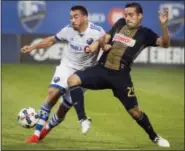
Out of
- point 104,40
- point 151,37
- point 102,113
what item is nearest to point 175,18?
point 102,113

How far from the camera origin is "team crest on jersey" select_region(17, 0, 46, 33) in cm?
1878

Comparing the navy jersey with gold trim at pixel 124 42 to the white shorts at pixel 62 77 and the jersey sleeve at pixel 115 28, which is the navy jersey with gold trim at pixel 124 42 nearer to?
the jersey sleeve at pixel 115 28

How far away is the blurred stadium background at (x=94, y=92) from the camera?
10.1 meters

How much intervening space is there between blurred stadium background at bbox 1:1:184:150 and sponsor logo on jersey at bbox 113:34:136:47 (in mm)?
1659

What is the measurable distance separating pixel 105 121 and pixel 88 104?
1.84 meters

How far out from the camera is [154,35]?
822cm

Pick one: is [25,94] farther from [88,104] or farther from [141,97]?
[141,97]

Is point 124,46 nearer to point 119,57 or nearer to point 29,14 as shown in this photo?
point 119,57

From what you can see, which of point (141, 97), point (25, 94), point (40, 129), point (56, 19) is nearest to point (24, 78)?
point (25, 94)

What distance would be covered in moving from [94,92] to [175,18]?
5148mm

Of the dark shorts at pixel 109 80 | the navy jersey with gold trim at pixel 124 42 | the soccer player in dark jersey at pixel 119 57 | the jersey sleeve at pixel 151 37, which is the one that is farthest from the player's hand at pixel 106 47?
the jersey sleeve at pixel 151 37

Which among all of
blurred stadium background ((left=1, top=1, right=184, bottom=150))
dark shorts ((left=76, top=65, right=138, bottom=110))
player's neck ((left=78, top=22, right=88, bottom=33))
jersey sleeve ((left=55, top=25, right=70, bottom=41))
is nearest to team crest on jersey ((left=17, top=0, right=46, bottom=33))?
blurred stadium background ((left=1, top=1, right=184, bottom=150))

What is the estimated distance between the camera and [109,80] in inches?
327

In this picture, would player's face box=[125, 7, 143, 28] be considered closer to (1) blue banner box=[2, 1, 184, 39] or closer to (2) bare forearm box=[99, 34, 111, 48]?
(2) bare forearm box=[99, 34, 111, 48]
